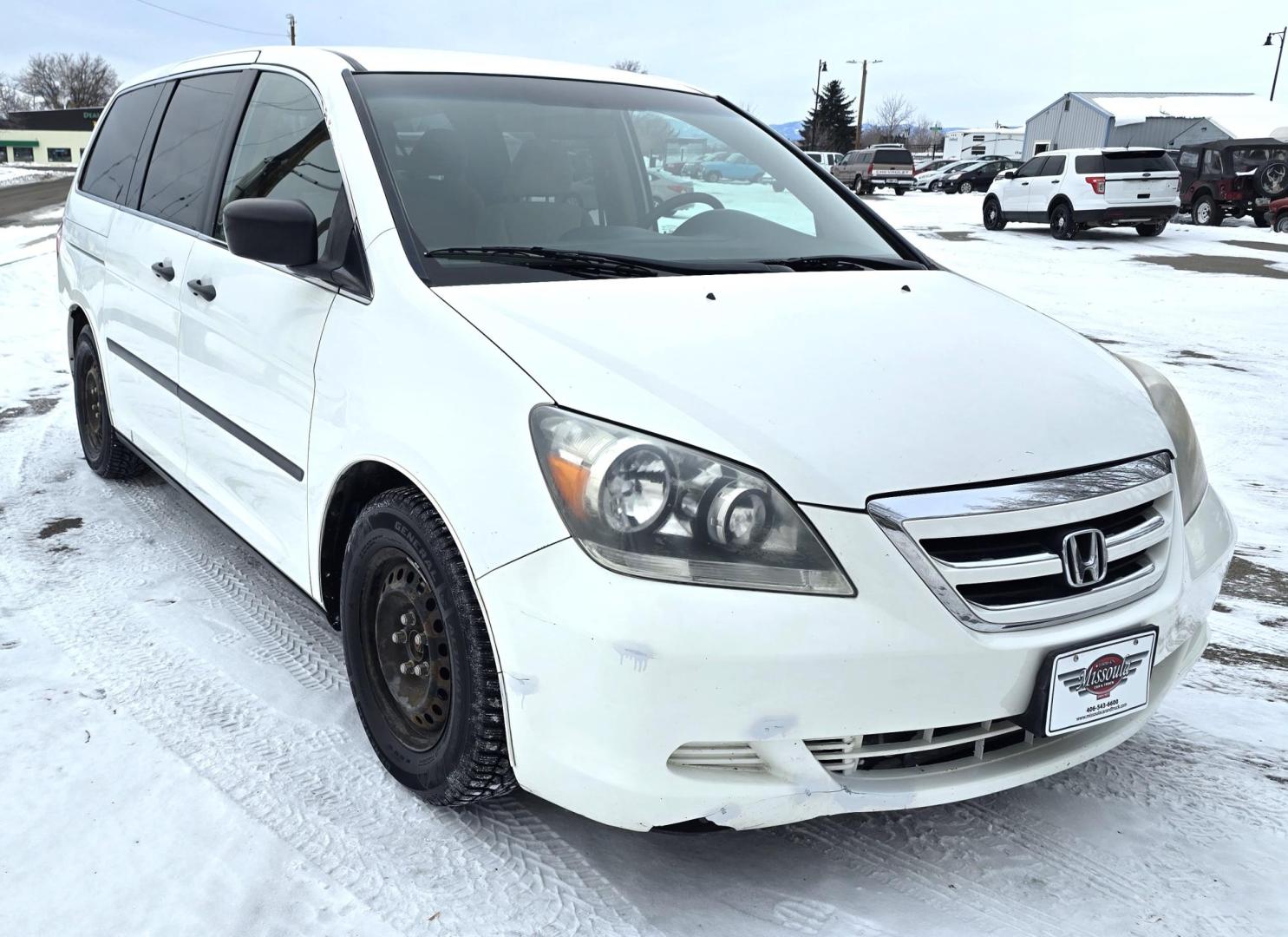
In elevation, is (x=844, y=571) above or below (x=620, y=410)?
below

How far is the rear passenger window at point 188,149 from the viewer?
3.33 meters

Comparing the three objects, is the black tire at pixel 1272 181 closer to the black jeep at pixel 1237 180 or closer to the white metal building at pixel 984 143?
the black jeep at pixel 1237 180

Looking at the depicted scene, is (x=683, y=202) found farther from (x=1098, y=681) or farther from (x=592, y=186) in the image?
(x=1098, y=681)

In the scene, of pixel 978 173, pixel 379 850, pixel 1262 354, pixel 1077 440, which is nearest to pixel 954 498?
pixel 1077 440

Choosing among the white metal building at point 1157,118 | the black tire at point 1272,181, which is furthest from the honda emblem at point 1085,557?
the white metal building at point 1157,118

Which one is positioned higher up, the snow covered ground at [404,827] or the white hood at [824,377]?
the white hood at [824,377]

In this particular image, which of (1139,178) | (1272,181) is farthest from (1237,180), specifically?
(1139,178)

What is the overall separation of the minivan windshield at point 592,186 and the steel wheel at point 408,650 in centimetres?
66

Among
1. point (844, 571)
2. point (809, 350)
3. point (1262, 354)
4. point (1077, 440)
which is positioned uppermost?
point (809, 350)

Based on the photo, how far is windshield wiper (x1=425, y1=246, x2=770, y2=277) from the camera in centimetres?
242

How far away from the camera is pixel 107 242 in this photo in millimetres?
4012

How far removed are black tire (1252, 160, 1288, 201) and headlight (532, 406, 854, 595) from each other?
2264 centimetres

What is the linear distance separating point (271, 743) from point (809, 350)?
1622mm

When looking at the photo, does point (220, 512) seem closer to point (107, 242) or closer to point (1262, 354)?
point (107, 242)
